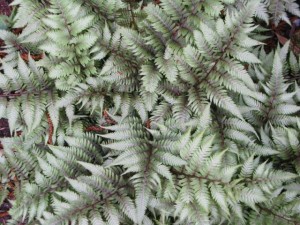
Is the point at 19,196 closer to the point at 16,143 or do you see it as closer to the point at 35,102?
the point at 16,143

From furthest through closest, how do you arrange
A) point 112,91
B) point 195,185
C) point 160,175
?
1. point 112,91
2. point 160,175
3. point 195,185

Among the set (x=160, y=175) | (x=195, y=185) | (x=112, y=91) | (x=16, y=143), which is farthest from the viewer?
(x=16, y=143)

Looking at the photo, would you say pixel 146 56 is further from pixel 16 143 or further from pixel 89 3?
pixel 16 143

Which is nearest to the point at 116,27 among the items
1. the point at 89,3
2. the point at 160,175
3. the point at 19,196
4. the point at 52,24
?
the point at 89,3

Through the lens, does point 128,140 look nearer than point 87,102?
Yes

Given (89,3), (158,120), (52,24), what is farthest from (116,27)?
(158,120)

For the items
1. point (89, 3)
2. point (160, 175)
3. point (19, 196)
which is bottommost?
point (19, 196)

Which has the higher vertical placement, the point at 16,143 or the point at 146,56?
the point at 146,56
